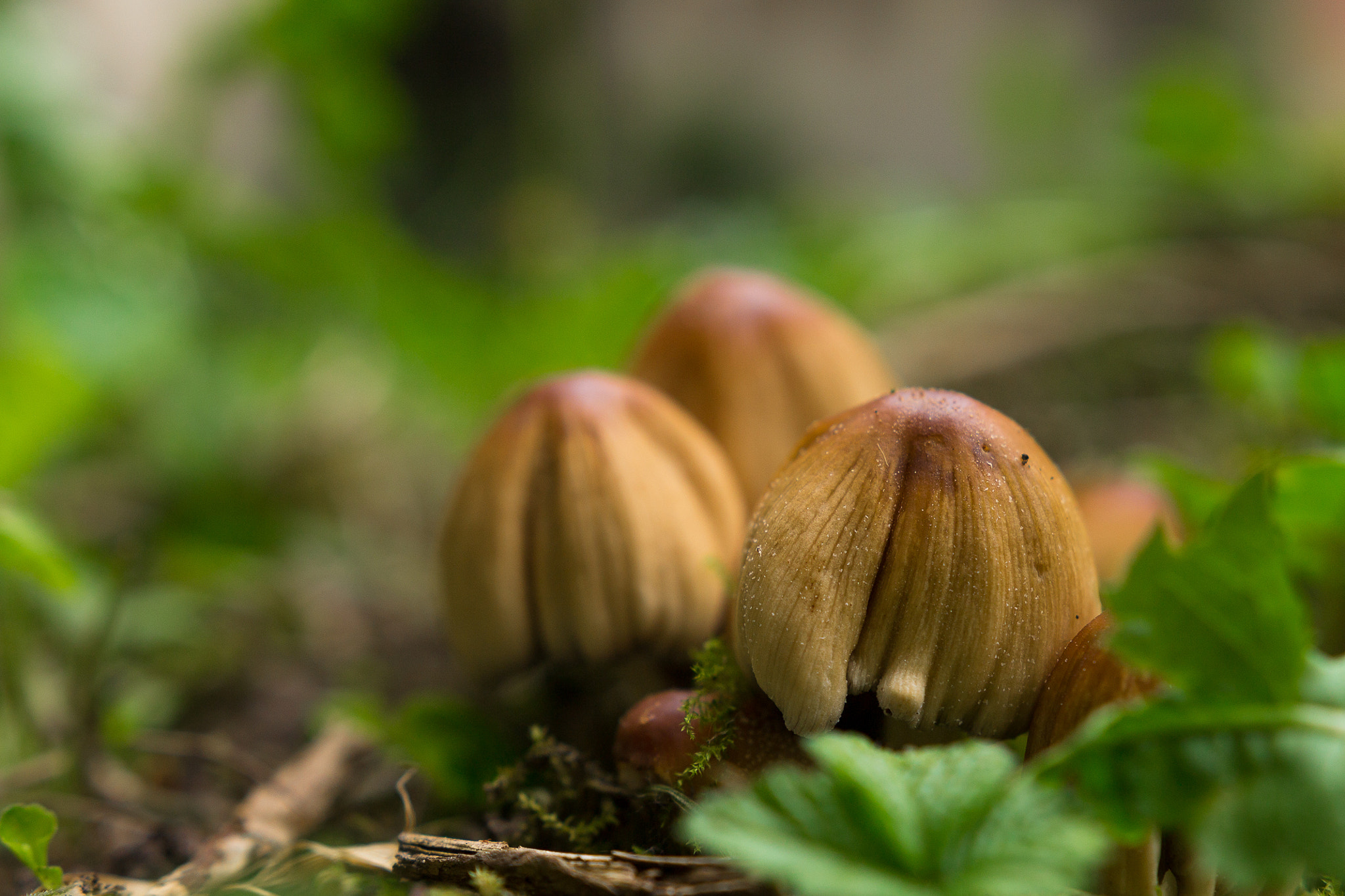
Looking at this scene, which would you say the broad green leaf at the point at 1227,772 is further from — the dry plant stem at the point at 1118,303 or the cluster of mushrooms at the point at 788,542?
the dry plant stem at the point at 1118,303

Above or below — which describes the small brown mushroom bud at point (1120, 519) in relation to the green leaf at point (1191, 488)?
below

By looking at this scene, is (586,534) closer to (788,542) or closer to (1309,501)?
(788,542)

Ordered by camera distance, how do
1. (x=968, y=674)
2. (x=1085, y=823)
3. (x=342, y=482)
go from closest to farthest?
1. (x=1085, y=823)
2. (x=968, y=674)
3. (x=342, y=482)

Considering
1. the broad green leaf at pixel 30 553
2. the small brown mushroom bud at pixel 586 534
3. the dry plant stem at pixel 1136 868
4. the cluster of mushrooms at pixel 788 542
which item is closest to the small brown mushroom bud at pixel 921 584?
the cluster of mushrooms at pixel 788 542

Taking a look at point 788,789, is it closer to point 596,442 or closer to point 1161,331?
point 596,442

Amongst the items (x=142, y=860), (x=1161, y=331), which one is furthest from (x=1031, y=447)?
(x=1161, y=331)

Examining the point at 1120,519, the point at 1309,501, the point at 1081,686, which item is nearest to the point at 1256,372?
the point at 1120,519
